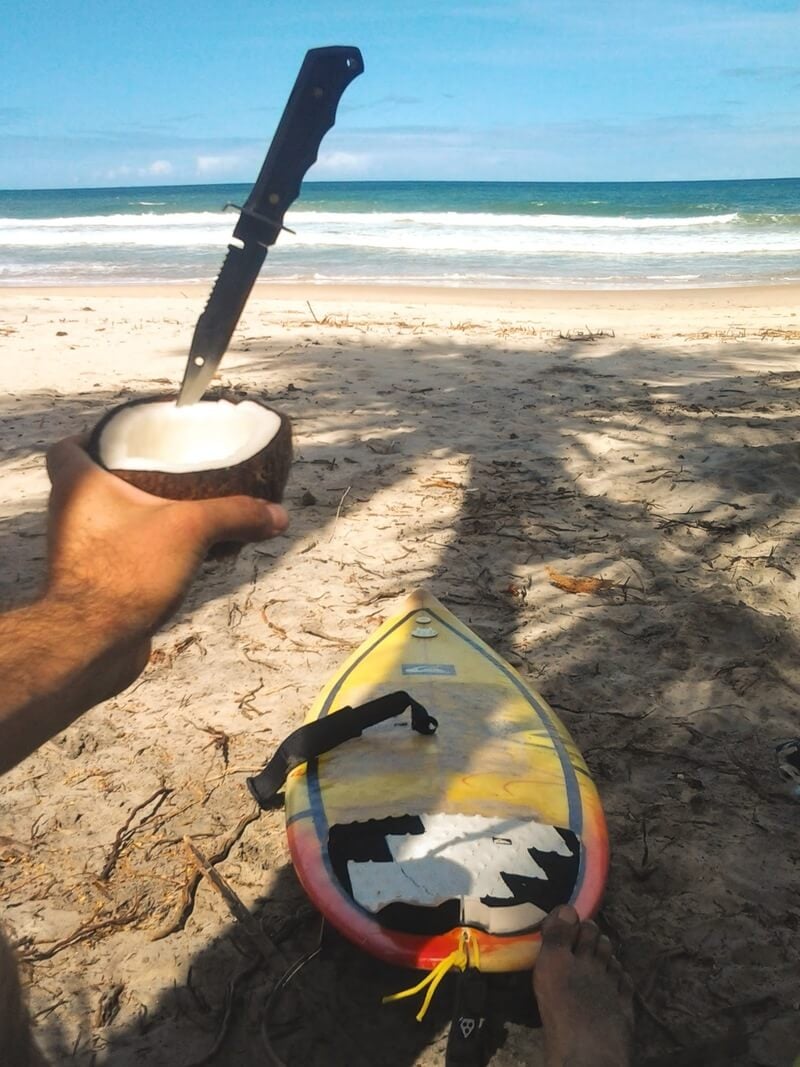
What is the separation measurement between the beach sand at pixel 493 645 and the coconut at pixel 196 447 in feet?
3.44

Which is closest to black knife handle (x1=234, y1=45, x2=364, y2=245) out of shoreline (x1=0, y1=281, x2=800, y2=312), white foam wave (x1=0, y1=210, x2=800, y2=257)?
shoreline (x1=0, y1=281, x2=800, y2=312)

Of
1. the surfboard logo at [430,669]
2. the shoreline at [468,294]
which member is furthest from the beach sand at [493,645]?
the shoreline at [468,294]

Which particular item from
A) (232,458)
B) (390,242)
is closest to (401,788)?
(232,458)

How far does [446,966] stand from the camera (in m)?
1.57

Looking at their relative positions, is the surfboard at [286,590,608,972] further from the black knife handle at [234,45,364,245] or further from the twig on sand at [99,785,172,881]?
the black knife handle at [234,45,364,245]

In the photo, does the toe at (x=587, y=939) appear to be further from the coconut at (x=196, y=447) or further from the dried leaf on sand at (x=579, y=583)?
the dried leaf on sand at (x=579, y=583)

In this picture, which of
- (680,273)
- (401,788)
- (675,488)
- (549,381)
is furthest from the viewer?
(680,273)

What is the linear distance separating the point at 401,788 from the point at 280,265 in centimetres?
1691

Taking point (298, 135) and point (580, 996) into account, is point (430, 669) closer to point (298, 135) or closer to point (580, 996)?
point (580, 996)

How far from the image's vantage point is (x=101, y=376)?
247 inches

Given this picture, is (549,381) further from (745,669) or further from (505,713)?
(505,713)

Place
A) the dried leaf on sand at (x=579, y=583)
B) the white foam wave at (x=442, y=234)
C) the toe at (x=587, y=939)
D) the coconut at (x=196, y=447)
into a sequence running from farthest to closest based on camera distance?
the white foam wave at (x=442, y=234) < the dried leaf on sand at (x=579, y=583) < the toe at (x=587, y=939) < the coconut at (x=196, y=447)

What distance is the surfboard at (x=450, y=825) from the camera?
1640 mm

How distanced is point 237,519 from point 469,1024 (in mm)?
1044
